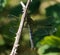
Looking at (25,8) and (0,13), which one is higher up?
(0,13)

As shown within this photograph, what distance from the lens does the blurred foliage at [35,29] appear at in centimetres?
136

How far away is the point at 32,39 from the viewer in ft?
4.78

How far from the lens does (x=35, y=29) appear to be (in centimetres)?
133

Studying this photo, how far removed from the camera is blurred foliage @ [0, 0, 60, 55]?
136 centimetres

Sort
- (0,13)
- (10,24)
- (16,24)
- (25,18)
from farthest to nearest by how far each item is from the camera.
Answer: (0,13) < (10,24) < (16,24) < (25,18)

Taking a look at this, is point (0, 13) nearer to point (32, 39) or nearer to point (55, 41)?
point (32, 39)

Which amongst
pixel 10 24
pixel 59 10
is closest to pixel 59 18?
pixel 59 10

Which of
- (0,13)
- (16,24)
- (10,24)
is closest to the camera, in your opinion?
(16,24)

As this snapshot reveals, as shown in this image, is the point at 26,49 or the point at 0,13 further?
the point at 0,13

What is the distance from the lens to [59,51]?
1399 millimetres

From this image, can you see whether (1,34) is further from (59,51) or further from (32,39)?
(59,51)

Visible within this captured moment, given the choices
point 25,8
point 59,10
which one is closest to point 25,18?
point 25,8

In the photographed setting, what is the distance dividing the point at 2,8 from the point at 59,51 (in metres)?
0.39

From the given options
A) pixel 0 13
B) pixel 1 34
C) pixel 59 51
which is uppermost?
pixel 0 13
